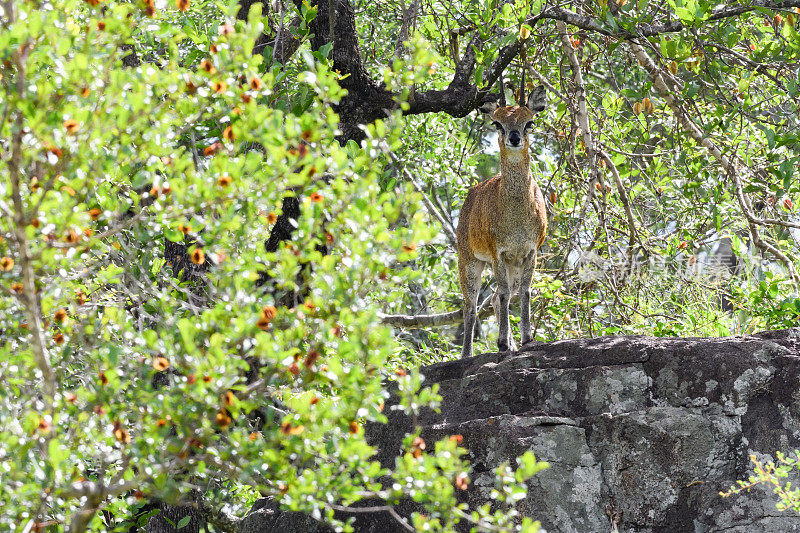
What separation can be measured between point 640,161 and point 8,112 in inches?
334

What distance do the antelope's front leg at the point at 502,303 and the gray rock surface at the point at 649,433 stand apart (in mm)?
1722

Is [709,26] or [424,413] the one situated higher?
[709,26]

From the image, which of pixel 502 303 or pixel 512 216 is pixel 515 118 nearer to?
pixel 512 216

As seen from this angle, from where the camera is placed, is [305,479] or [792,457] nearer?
[305,479]

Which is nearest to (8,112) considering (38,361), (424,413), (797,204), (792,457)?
(38,361)

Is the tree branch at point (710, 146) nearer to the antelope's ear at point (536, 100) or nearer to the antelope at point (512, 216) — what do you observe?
the antelope's ear at point (536, 100)

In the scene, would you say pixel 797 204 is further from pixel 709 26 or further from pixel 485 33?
pixel 485 33

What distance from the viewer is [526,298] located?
26.2 feet

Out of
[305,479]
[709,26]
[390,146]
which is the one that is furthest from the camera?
[709,26]

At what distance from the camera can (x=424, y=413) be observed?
6.14m

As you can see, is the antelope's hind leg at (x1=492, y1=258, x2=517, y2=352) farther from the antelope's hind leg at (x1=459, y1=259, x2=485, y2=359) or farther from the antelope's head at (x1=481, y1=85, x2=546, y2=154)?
the antelope's head at (x1=481, y1=85, x2=546, y2=154)

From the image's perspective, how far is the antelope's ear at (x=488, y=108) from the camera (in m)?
7.86

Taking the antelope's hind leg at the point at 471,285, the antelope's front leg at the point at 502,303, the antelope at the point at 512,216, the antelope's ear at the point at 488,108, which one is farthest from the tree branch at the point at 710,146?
the antelope's hind leg at the point at 471,285

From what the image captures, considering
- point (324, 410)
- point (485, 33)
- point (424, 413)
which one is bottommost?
point (324, 410)
